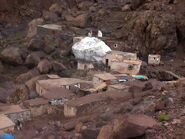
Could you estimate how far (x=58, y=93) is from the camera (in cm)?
1836

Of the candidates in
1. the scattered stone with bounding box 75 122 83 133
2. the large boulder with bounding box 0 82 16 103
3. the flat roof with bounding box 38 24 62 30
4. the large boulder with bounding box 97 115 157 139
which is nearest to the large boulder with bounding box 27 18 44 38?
the flat roof with bounding box 38 24 62 30

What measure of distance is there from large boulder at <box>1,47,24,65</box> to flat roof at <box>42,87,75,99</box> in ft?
40.4

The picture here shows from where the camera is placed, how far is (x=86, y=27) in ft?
123

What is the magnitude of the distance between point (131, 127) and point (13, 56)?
80.9 ft

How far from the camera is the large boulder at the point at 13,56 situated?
31062 millimetres

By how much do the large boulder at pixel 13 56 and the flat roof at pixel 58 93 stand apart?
12308 mm

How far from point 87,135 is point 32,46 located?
77.1 feet

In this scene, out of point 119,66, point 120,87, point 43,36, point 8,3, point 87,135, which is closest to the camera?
point 87,135

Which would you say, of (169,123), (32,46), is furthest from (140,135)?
(32,46)

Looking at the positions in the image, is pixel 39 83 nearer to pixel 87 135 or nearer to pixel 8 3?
pixel 87 135

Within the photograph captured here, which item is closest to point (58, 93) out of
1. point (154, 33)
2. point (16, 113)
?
point (16, 113)

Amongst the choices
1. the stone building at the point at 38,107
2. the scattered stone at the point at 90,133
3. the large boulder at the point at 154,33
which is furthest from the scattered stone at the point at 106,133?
the large boulder at the point at 154,33

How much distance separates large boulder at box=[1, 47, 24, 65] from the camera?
102ft

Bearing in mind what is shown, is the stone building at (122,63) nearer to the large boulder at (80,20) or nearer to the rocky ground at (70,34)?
the rocky ground at (70,34)
